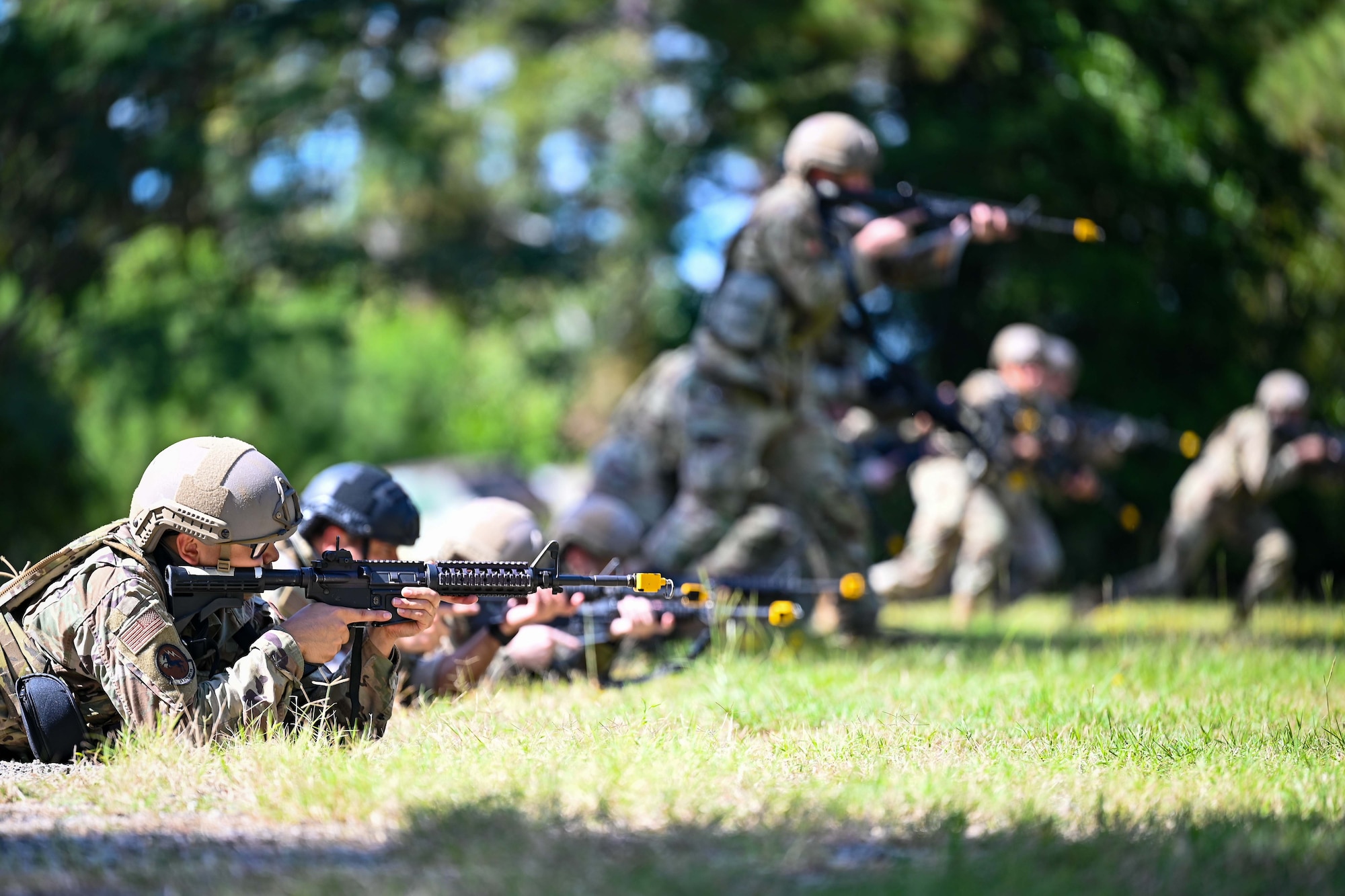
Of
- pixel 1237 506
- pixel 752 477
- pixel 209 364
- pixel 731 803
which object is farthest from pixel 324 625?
pixel 1237 506

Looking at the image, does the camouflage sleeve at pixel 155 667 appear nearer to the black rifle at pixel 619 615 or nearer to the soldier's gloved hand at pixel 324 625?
the soldier's gloved hand at pixel 324 625

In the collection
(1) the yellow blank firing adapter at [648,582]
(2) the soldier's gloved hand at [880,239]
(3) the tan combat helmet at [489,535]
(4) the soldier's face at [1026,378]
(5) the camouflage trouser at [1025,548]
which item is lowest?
(5) the camouflage trouser at [1025,548]

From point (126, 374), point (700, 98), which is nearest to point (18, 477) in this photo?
point (126, 374)

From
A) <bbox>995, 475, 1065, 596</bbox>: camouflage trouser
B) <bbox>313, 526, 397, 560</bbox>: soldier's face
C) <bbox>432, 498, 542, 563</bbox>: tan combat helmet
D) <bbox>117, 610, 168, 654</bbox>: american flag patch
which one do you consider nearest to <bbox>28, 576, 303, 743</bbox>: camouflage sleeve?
<bbox>117, 610, 168, 654</bbox>: american flag patch

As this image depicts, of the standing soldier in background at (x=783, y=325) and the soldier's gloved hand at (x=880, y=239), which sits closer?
the standing soldier in background at (x=783, y=325)

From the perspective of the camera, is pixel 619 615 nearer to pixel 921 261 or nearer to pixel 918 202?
pixel 921 261

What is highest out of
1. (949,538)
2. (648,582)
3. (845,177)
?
(845,177)

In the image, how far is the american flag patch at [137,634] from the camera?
4000mm

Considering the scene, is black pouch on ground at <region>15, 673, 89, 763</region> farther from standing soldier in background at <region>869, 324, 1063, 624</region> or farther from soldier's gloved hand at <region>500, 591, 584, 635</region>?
standing soldier in background at <region>869, 324, 1063, 624</region>

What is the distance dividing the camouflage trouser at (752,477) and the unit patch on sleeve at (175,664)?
364 centimetres

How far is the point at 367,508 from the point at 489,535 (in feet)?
1.81

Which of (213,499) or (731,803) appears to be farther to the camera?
(213,499)

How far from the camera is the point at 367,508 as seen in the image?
5434mm

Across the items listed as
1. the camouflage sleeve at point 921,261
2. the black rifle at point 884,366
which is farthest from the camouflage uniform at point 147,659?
the camouflage sleeve at point 921,261
